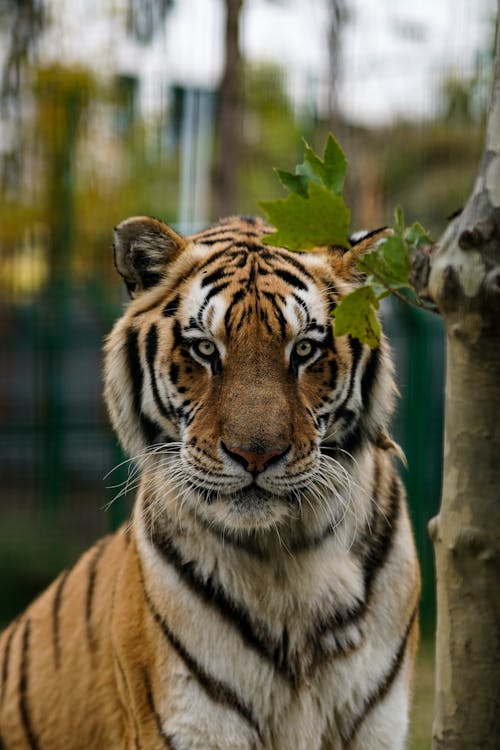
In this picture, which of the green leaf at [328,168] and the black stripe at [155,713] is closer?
the green leaf at [328,168]

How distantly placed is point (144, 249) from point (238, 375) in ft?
1.72

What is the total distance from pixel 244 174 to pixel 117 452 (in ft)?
13.4

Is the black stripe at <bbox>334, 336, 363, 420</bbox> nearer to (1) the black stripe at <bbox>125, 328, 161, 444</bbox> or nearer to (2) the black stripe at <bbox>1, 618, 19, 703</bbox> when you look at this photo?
(1) the black stripe at <bbox>125, 328, 161, 444</bbox>

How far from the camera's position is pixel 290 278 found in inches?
105

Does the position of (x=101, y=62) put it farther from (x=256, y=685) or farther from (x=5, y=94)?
(x=256, y=685)

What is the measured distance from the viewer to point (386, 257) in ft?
5.14

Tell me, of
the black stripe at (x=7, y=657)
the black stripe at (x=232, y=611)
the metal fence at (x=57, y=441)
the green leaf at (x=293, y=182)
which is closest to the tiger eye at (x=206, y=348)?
the black stripe at (x=232, y=611)

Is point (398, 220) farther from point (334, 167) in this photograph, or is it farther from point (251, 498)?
point (251, 498)

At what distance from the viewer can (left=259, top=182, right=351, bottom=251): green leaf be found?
1.50 m

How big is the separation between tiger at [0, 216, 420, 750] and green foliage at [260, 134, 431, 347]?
78 cm

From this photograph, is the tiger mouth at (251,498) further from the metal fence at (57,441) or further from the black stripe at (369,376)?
the metal fence at (57,441)

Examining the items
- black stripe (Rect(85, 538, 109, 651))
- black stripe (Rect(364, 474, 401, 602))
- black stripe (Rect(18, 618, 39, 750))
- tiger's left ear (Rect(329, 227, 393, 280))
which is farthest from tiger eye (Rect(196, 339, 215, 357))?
black stripe (Rect(18, 618, 39, 750))

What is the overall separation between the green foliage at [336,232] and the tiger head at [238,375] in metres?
0.75

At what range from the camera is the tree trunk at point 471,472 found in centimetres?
126
